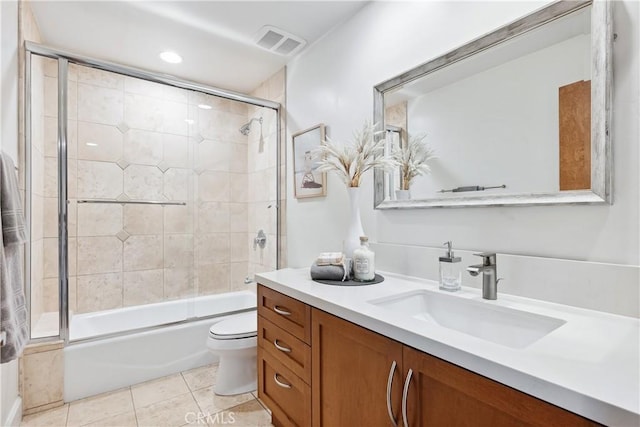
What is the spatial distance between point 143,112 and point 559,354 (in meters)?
3.23

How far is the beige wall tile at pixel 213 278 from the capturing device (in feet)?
9.93

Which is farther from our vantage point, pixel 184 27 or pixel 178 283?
pixel 178 283

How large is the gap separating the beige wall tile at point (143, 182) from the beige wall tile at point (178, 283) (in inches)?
27.7

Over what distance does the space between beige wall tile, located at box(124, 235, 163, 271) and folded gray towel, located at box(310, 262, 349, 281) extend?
199cm

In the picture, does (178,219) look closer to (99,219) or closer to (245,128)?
(99,219)

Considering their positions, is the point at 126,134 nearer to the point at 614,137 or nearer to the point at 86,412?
the point at 86,412

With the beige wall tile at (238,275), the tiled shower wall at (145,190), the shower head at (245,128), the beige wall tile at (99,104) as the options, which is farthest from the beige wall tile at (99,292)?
the shower head at (245,128)

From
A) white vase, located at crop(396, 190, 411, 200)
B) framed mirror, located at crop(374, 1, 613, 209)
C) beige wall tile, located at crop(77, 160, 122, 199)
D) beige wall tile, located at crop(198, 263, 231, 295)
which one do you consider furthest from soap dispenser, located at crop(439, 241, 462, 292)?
beige wall tile, located at crop(77, 160, 122, 199)

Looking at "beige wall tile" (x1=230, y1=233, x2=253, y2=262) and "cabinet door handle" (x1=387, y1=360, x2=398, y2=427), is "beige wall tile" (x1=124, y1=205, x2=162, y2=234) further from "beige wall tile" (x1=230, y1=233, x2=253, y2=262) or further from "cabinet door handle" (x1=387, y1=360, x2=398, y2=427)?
"cabinet door handle" (x1=387, y1=360, x2=398, y2=427)

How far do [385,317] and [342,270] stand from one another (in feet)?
1.84

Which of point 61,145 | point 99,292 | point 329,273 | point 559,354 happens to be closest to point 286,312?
point 329,273

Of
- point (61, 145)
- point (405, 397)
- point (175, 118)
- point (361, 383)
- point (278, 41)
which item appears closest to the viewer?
point (405, 397)

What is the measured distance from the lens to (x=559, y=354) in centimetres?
71

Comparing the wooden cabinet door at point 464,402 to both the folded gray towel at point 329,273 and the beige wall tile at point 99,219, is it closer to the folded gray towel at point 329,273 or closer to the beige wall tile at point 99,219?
the folded gray towel at point 329,273
